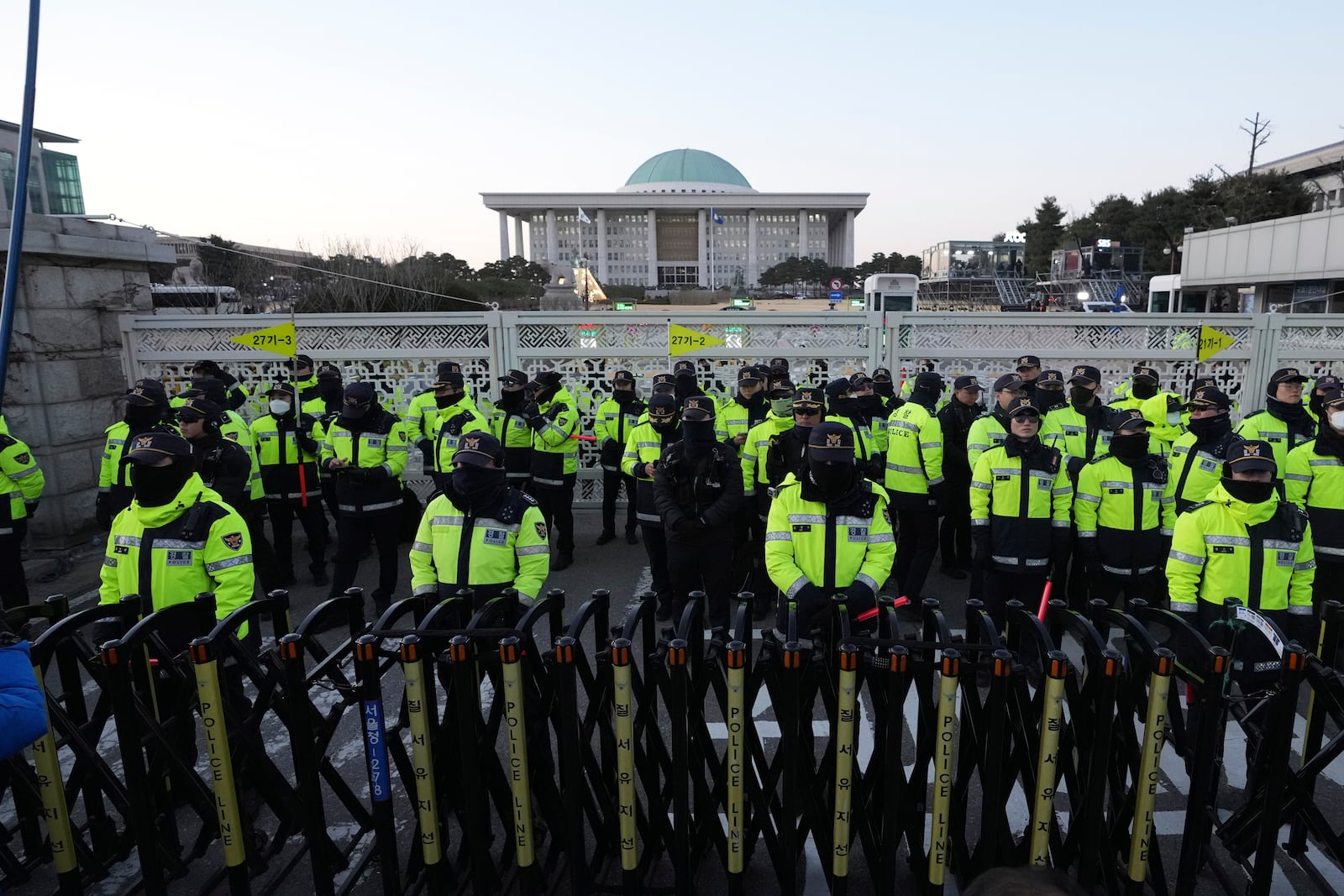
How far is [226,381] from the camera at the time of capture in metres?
9.06

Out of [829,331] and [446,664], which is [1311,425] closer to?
[829,331]

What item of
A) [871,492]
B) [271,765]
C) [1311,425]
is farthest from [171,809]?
[1311,425]

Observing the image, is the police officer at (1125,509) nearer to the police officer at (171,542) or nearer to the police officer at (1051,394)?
the police officer at (1051,394)

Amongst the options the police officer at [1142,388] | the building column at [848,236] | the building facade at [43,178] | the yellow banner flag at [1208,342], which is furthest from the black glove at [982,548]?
the building column at [848,236]

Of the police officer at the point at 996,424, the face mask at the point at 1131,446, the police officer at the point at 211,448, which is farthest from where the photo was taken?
the police officer at the point at 996,424

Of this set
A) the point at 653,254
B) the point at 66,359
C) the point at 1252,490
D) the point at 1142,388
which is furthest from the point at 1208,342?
the point at 653,254

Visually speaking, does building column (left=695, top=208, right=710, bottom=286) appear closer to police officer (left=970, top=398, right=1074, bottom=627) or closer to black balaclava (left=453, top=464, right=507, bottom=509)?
police officer (left=970, top=398, right=1074, bottom=627)

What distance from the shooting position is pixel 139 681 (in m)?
3.54

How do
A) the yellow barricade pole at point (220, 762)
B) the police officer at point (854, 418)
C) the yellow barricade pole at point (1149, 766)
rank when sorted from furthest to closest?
the police officer at point (854, 418), the yellow barricade pole at point (220, 762), the yellow barricade pole at point (1149, 766)

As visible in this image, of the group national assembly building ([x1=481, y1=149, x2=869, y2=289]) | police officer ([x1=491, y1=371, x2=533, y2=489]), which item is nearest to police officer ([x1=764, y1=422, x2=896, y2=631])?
police officer ([x1=491, y1=371, x2=533, y2=489])

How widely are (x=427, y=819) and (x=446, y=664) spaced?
2.07ft

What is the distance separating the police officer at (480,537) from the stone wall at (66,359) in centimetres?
685

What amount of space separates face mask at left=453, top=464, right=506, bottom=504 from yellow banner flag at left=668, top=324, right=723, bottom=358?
589 cm

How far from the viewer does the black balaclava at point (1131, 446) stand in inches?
208
